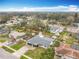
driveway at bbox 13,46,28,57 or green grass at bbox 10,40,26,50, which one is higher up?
green grass at bbox 10,40,26,50

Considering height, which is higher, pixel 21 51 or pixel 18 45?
pixel 18 45

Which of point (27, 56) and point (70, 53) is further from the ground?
point (70, 53)

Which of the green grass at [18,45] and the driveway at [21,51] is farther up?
the green grass at [18,45]

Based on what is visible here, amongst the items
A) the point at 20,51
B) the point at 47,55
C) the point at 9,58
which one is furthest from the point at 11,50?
the point at 47,55

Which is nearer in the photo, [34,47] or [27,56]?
[27,56]

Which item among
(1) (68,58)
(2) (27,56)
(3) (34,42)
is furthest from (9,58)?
(1) (68,58)

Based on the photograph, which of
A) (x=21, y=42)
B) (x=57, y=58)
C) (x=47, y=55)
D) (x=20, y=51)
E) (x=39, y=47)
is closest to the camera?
(x=47, y=55)

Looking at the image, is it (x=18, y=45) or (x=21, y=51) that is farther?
(x=18, y=45)

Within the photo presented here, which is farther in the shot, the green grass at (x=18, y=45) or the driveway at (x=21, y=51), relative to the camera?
the green grass at (x=18, y=45)

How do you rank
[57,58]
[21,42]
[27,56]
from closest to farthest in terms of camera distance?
[57,58]
[27,56]
[21,42]

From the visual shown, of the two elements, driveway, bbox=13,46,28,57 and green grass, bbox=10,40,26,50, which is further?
green grass, bbox=10,40,26,50

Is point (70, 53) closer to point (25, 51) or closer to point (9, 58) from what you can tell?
point (25, 51)
